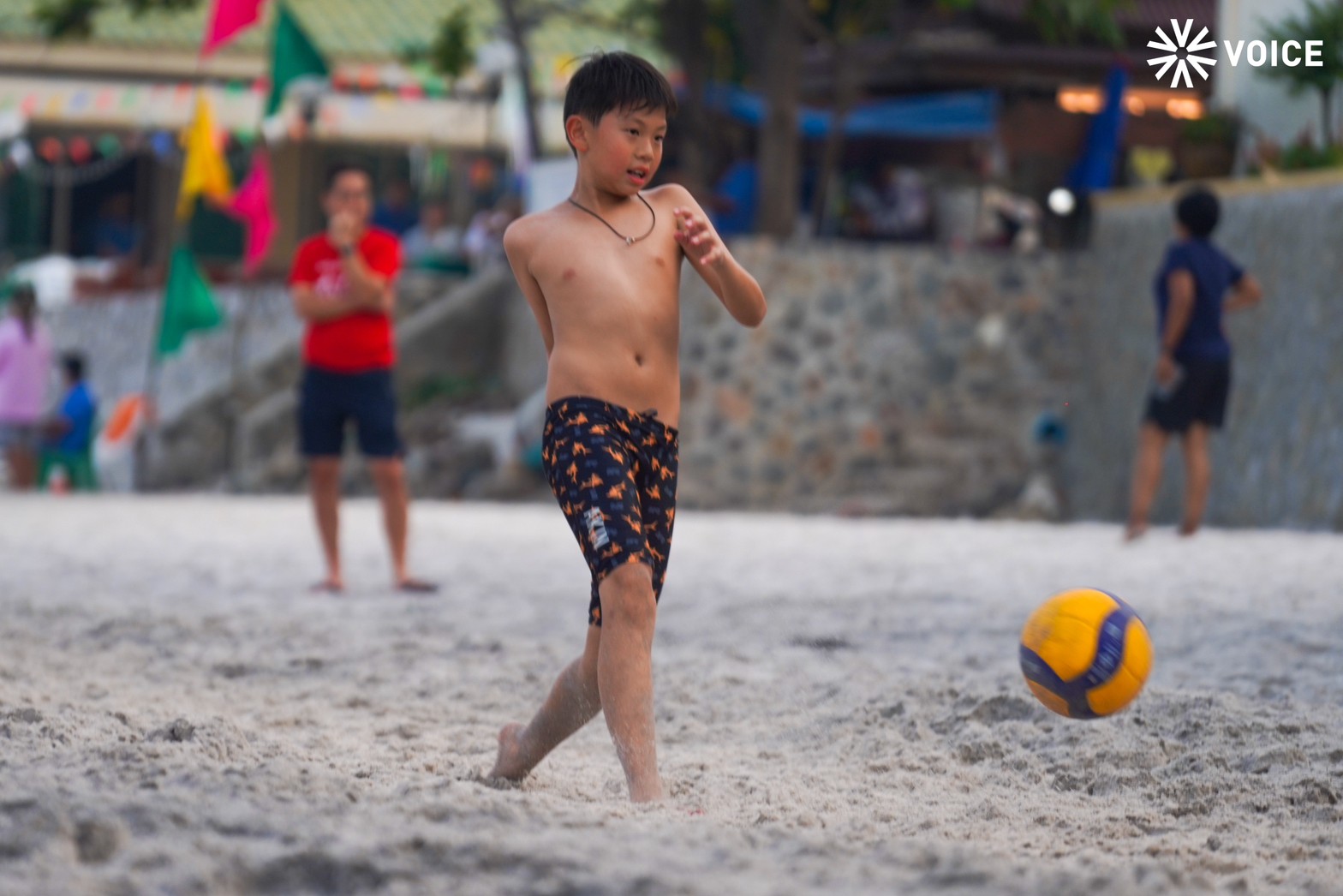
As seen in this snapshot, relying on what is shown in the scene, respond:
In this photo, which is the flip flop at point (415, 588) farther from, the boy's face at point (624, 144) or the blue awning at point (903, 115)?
the blue awning at point (903, 115)

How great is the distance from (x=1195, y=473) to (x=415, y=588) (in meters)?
4.33

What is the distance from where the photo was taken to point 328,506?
7.24 meters

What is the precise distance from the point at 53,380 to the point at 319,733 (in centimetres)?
1816

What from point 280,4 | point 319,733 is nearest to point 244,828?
point 319,733

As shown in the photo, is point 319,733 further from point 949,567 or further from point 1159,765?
point 949,567

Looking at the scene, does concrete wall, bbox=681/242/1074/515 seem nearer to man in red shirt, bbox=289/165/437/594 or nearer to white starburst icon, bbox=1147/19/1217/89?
white starburst icon, bbox=1147/19/1217/89

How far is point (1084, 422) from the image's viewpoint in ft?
43.6

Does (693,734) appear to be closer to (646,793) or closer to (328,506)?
(646,793)

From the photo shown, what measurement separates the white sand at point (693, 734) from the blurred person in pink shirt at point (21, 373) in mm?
6173

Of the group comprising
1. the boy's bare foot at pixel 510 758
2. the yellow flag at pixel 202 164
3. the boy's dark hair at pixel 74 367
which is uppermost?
the yellow flag at pixel 202 164

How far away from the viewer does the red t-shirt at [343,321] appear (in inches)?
281

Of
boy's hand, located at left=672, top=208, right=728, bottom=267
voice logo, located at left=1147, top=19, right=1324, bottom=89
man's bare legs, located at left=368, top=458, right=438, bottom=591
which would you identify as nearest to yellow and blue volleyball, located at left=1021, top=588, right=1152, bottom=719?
A: boy's hand, located at left=672, top=208, right=728, bottom=267

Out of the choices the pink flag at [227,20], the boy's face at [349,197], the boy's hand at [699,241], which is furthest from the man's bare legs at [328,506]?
the pink flag at [227,20]

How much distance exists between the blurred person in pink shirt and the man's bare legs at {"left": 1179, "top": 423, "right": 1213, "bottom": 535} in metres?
9.42
